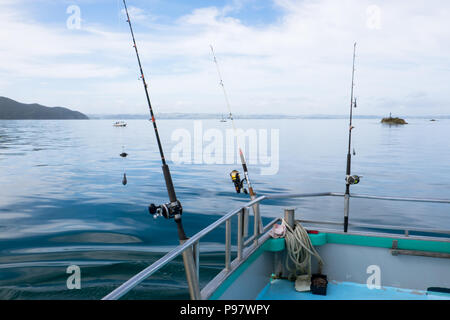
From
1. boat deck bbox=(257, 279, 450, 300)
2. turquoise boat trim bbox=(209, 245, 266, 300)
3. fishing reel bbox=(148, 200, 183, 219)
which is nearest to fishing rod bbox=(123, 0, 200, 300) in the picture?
fishing reel bbox=(148, 200, 183, 219)

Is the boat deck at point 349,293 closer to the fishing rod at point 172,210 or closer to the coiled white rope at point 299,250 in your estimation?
the coiled white rope at point 299,250

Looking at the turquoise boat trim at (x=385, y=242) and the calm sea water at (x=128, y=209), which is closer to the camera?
the turquoise boat trim at (x=385, y=242)

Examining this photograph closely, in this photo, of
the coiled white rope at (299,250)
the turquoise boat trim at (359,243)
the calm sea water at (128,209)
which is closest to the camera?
the turquoise boat trim at (359,243)

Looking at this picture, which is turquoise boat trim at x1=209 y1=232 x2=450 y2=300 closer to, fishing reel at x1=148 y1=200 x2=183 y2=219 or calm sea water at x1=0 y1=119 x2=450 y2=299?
fishing reel at x1=148 y1=200 x2=183 y2=219

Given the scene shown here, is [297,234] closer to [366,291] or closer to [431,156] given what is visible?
[366,291]

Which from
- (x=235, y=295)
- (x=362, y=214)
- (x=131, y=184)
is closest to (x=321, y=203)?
Result: (x=362, y=214)

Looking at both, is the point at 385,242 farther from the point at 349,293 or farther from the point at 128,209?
the point at 128,209

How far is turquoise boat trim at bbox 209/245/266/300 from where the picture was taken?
3188 mm

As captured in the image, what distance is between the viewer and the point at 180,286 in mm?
6625

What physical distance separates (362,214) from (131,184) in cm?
1094

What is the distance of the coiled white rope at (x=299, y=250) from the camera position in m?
4.74

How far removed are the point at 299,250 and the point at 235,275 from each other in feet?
4.58

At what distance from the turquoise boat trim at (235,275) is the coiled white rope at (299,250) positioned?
429 millimetres

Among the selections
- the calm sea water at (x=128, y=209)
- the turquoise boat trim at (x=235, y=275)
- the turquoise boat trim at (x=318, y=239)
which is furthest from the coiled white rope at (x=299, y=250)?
the calm sea water at (x=128, y=209)
